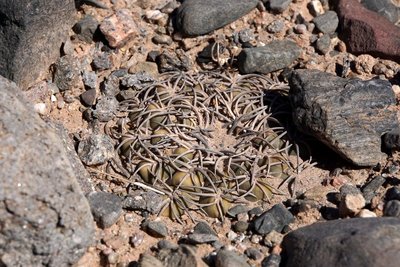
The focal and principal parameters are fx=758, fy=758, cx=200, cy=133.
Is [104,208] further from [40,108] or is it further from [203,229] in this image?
[40,108]

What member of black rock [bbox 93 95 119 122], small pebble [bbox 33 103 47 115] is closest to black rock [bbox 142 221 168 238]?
black rock [bbox 93 95 119 122]

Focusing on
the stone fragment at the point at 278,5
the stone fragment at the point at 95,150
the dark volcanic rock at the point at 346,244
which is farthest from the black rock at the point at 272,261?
the stone fragment at the point at 278,5

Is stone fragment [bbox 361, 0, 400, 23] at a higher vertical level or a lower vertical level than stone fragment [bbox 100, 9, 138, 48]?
lower

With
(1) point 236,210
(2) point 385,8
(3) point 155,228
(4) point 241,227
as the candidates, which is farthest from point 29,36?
(2) point 385,8

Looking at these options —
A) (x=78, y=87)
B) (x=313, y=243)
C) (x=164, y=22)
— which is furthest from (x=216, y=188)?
(x=164, y=22)

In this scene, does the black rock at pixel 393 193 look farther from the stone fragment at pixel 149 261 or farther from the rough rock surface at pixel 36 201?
the rough rock surface at pixel 36 201

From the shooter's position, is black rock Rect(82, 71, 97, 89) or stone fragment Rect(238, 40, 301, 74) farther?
stone fragment Rect(238, 40, 301, 74)

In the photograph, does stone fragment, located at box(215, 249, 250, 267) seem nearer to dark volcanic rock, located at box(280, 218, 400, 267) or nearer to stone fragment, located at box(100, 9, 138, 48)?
dark volcanic rock, located at box(280, 218, 400, 267)

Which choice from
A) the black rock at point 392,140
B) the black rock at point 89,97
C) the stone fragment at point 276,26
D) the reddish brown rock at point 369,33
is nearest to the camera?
the black rock at point 392,140
